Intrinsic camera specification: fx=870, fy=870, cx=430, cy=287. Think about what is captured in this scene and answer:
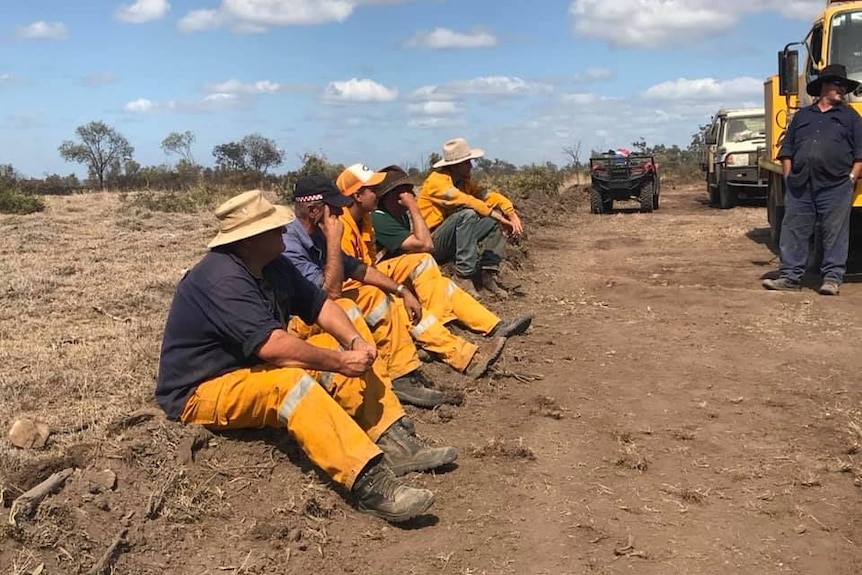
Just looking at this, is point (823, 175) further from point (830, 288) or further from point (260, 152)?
point (260, 152)

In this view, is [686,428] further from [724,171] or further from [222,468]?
[724,171]

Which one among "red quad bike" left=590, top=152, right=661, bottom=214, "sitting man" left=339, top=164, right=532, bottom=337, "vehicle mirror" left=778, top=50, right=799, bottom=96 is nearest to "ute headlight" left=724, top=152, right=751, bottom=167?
"red quad bike" left=590, top=152, right=661, bottom=214

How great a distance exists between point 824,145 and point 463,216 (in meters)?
3.49

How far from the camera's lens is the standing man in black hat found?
8023mm

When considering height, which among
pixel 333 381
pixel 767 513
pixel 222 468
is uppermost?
pixel 333 381

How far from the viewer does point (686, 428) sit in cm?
474

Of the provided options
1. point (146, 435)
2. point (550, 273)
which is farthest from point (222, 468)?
point (550, 273)

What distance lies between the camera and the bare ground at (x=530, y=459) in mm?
3346

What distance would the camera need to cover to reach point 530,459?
439 centimetres

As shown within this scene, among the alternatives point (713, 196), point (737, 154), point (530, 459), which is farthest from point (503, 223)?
point (713, 196)

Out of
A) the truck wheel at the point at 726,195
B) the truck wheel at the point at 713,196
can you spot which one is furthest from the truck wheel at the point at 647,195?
the truck wheel at the point at 713,196

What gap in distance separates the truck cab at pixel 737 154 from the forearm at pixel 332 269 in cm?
1485

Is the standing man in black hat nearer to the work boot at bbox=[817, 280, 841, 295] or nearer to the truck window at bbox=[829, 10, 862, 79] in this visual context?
the work boot at bbox=[817, 280, 841, 295]

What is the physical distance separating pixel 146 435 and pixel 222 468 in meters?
0.38
